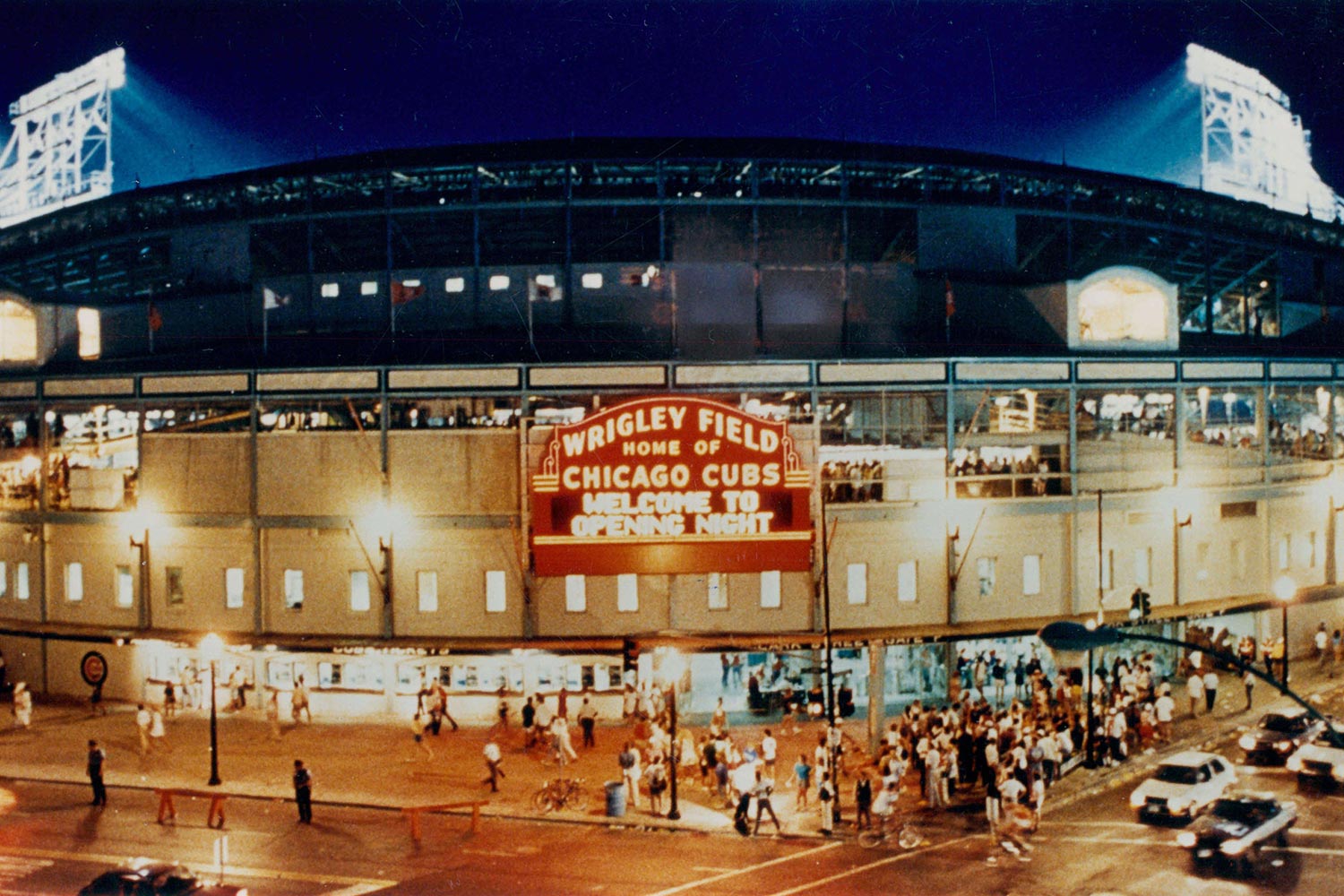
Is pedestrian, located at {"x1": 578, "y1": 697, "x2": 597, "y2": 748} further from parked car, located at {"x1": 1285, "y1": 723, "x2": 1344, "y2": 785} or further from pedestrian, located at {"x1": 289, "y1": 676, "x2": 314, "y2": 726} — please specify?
parked car, located at {"x1": 1285, "y1": 723, "x2": 1344, "y2": 785}

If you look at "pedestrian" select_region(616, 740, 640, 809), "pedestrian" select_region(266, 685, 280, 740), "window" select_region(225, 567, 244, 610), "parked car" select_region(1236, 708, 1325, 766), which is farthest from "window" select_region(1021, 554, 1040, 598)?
"window" select_region(225, 567, 244, 610)

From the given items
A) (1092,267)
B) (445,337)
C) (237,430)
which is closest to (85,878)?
(237,430)

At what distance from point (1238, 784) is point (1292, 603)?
1679 centimetres

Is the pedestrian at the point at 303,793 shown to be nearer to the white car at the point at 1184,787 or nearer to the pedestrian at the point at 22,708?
the pedestrian at the point at 22,708

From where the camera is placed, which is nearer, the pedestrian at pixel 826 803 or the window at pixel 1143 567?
the pedestrian at pixel 826 803

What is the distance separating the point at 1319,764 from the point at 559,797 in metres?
19.0

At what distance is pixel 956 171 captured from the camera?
46.8 metres

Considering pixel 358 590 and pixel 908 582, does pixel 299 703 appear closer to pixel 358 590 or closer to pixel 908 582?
pixel 358 590

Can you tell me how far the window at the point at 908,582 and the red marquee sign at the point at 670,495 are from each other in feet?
16.0

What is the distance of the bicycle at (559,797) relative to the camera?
90.9ft

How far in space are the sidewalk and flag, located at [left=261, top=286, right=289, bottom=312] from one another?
17.2 m

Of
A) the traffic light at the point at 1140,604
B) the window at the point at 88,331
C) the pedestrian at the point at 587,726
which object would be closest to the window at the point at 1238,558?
the traffic light at the point at 1140,604

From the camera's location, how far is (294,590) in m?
36.7

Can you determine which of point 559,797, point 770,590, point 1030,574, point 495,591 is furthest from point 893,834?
point 495,591
